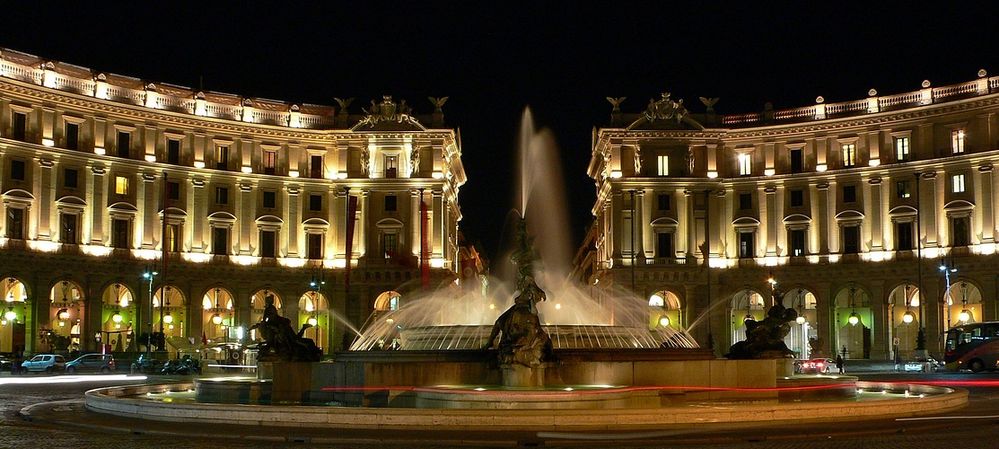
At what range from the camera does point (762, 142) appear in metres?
78.4

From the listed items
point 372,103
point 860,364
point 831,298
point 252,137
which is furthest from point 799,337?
point 252,137

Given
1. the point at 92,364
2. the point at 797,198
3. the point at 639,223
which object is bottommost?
the point at 92,364

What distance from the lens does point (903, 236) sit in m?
73.1

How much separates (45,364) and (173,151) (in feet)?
71.7

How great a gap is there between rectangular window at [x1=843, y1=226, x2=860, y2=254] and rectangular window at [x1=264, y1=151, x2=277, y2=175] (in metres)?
37.1

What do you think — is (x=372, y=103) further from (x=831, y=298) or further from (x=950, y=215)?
(x=950, y=215)

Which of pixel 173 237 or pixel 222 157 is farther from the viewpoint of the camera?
pixel 222 157

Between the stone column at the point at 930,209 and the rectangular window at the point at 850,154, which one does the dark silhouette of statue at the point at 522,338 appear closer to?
the stone column at the point at 930,209

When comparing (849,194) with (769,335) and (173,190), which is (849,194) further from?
(769,335)

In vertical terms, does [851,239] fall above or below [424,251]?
above

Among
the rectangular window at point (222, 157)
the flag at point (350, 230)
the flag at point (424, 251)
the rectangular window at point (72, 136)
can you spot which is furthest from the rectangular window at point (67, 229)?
the flag at point (424, 251)

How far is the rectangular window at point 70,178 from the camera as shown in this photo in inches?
2670

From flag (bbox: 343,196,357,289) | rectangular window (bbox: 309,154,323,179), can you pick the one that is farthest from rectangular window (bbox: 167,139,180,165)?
flag (bbox: 343,196,357,289)

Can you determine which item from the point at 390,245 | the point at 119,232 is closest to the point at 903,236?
the point at 390,245
